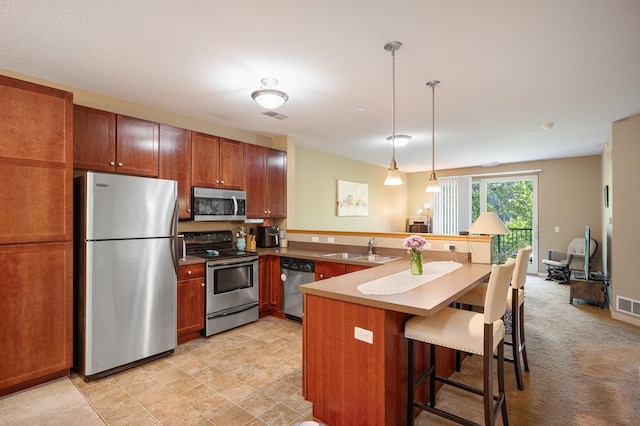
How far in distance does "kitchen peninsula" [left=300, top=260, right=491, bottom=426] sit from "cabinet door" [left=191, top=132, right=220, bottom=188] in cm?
237

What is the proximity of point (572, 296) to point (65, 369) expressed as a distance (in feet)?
20.6

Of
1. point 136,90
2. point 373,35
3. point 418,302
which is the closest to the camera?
point 418,302

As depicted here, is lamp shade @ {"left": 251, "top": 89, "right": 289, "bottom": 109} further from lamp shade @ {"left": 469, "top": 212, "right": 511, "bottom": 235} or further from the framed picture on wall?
the framed picture on wall

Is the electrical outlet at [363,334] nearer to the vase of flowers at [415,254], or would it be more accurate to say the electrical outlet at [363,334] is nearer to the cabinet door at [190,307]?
the vase of flowers at [415,254]

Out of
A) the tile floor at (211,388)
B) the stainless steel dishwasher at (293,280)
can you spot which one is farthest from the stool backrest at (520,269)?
the stainless steel dishwasher at (293,280)

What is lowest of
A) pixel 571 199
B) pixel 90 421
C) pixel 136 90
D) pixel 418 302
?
pixel 90 421

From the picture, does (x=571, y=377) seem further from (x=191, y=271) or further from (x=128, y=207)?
(x=128, y=207)

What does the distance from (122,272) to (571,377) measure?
12.6 feet

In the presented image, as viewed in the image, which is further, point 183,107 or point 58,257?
point 183,107

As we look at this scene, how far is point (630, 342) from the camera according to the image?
3.42m

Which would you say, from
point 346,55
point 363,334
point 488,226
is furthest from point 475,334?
point 346,55

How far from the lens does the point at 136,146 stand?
3314 millimetres

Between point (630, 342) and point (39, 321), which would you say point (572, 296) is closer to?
point (630, 342)

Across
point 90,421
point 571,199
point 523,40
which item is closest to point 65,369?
point 90,421
